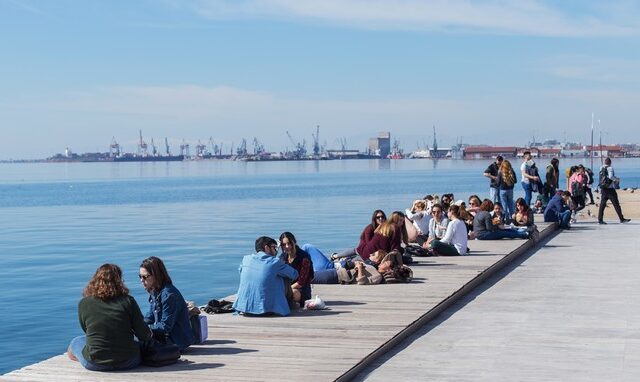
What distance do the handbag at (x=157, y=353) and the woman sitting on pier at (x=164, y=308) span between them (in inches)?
13.5

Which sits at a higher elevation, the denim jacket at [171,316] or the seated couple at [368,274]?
the denim jacket at [171,316]

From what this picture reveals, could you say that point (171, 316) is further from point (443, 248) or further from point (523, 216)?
point (523, 216)

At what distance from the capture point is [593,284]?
17.6 meters

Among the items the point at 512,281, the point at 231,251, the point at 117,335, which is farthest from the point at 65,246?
the point at 117,335

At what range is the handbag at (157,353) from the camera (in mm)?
10141

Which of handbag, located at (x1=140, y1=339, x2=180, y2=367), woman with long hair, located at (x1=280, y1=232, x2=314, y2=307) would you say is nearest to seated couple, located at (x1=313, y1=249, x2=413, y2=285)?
woman with long hair, located at (x1=280, y1=232, x2=314, y2=307)

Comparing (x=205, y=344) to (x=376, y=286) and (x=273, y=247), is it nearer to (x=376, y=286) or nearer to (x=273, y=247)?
(x=273, y=247)

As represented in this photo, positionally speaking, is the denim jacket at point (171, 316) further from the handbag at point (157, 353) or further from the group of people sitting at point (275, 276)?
the handbag at point (157, 353)

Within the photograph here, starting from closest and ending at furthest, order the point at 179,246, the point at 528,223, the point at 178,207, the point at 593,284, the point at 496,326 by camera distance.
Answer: the point at 496,326 → the point at 593,284 → the point at 528,223 → the point at 179,246 → the point at 178,207

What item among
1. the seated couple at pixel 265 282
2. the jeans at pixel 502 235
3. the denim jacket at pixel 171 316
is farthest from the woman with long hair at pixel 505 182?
the denim jacket at pixel 171 316

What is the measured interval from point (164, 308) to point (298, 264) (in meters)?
3.65

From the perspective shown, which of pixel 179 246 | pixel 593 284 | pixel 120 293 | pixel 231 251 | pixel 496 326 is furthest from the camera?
pixel 179 246

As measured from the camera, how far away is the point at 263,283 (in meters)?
13.2

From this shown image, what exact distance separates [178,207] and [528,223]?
5396 centimetres
